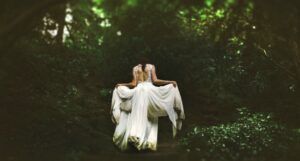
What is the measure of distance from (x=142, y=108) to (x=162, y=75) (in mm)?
5535

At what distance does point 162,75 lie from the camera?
15.6 m

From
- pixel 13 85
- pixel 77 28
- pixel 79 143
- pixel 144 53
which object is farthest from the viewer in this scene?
pixel 144 53

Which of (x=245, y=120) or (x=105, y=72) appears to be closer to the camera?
(x=245, y=120)

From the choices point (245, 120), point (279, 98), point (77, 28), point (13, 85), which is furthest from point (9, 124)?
point (279, 98)

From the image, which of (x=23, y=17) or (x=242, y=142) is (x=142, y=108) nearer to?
(x=242, y=142)

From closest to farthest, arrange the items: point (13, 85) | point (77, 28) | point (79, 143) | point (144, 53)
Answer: point (77, 28) < point (13, 85) < point (79, 143) < point (144, 53)

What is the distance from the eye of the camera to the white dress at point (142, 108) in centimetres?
995

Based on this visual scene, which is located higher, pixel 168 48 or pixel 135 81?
pixel 168 48

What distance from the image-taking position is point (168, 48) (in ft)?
50.5

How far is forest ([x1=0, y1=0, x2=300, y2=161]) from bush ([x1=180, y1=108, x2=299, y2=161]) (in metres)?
0.02

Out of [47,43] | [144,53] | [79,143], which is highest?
[144,53]

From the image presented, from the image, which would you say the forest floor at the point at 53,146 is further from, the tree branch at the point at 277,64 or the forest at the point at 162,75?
the tree branch at the point at 277,64

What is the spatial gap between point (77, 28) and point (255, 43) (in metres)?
4.04

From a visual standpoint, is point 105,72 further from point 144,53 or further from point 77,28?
point 77,28
